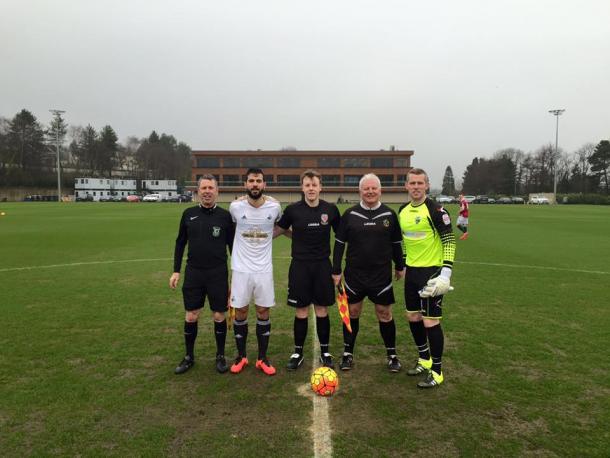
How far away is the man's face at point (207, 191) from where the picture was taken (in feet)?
15.6

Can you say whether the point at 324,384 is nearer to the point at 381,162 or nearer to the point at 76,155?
the point at 381,162

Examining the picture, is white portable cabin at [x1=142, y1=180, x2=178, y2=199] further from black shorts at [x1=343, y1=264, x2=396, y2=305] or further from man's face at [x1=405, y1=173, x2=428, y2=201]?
man's face at [x1=405, y1=173, x2=428, y2=201]

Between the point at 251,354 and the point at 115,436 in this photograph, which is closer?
the point at 115,436

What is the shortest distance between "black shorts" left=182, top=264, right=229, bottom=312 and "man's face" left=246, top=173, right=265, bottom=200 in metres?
0.97

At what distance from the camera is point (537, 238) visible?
60.4ft

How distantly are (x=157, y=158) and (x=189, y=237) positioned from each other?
115m

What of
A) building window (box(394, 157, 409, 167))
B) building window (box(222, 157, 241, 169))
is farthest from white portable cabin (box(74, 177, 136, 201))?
building window (box(394, 157, 409, 167))

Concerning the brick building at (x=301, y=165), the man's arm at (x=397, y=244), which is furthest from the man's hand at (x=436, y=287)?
the brick building at (x=301, y=165)

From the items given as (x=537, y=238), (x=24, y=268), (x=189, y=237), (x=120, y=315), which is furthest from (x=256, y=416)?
(x=537, y=238)

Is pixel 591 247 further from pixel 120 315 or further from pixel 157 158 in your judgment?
pixel 157 158

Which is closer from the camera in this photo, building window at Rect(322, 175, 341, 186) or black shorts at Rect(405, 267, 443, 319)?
black shorts at Rect(405, 267, 443, 319)

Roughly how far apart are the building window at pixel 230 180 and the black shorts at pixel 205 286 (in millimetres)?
78005

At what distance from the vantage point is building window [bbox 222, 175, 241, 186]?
81312 mm

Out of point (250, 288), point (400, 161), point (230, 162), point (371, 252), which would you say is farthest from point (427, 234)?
point (230, 162)
